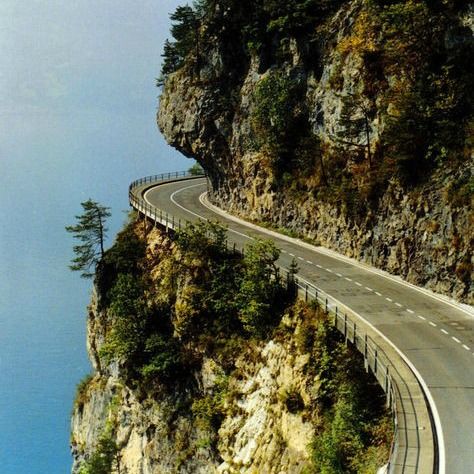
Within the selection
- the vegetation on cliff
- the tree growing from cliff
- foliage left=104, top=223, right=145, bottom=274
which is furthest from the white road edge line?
the tree growing from cliff

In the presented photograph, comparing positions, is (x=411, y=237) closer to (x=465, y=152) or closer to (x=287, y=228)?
(x=465, y=152)

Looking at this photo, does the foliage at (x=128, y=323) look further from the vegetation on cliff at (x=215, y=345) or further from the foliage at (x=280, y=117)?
the foliage at (x=280, y=117)

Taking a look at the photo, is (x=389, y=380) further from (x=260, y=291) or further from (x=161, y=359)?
(x=161, y=359)

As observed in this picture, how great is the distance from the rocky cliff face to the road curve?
166 cm

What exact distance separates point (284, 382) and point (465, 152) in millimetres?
18020

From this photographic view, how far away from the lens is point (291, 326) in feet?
109

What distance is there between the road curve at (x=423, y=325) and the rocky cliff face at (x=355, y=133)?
166 centimetres

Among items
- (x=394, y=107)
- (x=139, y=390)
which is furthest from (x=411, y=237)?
(x=139, y=390)

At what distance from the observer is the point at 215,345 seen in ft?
130

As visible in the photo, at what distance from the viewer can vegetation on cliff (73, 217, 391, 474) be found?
25.4 m

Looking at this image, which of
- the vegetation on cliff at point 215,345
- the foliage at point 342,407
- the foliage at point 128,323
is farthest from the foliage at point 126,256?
the foliage at point 342,407

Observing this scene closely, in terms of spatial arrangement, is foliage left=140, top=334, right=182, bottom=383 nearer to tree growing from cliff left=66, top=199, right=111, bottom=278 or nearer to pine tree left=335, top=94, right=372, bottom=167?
tree growing from cliff left=66, top=199, right=111, bottom=278

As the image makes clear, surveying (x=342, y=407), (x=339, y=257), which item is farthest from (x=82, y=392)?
(x=342, y=407)

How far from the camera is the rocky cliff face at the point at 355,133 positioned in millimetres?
35438
